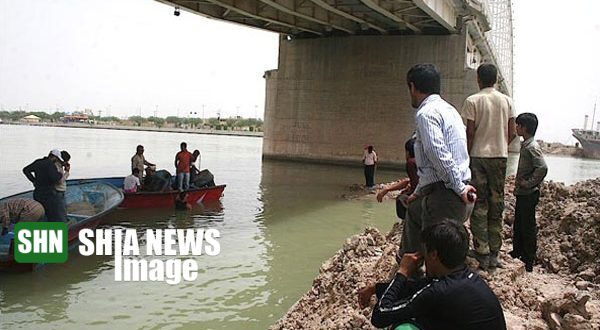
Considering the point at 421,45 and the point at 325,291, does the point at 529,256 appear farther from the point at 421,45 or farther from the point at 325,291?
the point at 421,45

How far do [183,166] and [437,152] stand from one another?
11.6m

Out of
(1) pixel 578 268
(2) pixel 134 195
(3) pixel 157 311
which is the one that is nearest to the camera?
(1) pixel 578 268

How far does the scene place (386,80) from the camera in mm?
31047

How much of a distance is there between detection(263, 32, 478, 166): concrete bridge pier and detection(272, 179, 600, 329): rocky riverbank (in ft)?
74.2

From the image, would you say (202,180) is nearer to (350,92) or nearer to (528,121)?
(528,121)

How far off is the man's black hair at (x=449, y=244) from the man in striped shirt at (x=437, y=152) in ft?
3.57

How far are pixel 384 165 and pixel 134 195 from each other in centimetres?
1983

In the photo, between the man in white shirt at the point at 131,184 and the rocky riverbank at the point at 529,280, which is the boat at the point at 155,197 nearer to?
the man in white shirt at the point at 131,184

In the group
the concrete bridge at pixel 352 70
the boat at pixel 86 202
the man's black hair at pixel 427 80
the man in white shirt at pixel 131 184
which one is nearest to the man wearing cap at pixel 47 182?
the boat at pixel 86 202

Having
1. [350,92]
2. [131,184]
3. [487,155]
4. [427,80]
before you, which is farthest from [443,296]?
[350,92]

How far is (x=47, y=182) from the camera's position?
8.60 meters

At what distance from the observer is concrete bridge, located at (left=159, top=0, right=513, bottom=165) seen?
90.0ft

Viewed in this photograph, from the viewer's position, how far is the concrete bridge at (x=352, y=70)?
27.4 metres

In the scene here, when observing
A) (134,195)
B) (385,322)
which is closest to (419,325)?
(385,322)
